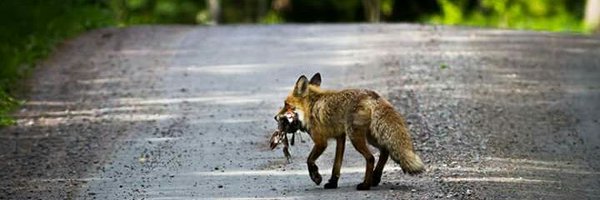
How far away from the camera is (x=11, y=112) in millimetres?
13203

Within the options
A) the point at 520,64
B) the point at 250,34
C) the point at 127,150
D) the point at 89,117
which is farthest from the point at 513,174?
the point at 250,34

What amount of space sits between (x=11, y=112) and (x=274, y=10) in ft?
71.8

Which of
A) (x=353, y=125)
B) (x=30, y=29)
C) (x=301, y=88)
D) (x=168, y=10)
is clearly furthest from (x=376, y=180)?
(x=168, y=10)

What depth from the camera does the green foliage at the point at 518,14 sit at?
25094 mm

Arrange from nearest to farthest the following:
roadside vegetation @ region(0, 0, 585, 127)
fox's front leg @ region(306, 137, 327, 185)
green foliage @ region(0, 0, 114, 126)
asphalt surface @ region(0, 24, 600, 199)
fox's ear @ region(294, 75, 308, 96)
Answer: fox's front leg @ region(306, 137, 327, 185) → fox's ear @ region(294, 75, 308, 96) → asphalt surface @ region(0, 24, 600, 199) → green foliage @ region(0, 0, 114, 126) → roadside vegetation @ region(0, 0, 585, 127)

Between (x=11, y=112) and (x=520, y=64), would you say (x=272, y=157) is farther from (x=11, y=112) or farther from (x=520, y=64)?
(x=520, y=64)

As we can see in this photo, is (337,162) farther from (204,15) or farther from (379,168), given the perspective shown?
(204,15)

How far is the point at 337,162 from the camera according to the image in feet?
27.7

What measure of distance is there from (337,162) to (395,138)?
2.19 feet

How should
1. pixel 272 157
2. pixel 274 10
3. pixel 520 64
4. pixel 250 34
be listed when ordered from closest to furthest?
pixel 272 157
pixel 520 64
pixel 250 34
pixel 274 10

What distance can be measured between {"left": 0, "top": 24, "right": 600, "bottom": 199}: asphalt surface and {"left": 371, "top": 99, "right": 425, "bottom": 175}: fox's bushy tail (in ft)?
1.57

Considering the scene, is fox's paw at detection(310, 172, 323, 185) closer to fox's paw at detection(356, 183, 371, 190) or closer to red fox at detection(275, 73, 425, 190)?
red fox at detection(275, 73, 425, 190)

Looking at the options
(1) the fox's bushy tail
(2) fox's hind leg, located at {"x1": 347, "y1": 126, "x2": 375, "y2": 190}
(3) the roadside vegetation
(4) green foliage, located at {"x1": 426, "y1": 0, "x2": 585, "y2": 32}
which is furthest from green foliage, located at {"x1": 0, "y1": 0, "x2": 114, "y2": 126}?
(4) green foliage, located at {"x1": 426, "y1": 0, "x2": 585, "y2": 32}

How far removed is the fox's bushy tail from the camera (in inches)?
311
